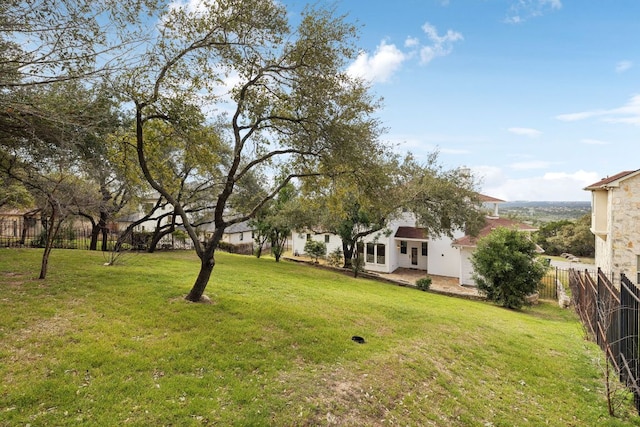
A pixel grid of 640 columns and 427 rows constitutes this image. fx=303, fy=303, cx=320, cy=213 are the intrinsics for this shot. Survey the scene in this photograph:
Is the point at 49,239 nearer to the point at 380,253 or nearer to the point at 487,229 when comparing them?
the point at 380,253

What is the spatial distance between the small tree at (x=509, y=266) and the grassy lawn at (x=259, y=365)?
5621 mm

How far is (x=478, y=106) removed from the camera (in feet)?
50.8

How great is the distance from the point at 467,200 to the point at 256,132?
1488cm

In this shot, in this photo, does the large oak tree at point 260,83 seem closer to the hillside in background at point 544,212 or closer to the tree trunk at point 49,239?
the tree trunk at point 49,239

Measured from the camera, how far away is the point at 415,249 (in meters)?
25.9

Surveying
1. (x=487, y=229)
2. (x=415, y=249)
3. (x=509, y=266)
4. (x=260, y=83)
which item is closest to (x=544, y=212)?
(x=487, y=229)

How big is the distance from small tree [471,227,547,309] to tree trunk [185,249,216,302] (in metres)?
12.9

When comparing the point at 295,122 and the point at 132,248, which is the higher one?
the point at 295,122

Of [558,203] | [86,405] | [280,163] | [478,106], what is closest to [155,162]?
[280,163]

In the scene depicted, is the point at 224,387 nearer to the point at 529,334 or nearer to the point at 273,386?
the point at 273,386

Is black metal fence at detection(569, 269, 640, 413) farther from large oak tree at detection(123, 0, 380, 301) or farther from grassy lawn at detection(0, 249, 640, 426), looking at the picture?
large oak tree at detection(123, 0, 380, 301)

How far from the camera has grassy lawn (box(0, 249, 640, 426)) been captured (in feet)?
12.5

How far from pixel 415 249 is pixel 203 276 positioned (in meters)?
21.5

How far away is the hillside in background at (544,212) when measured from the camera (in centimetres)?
3154
